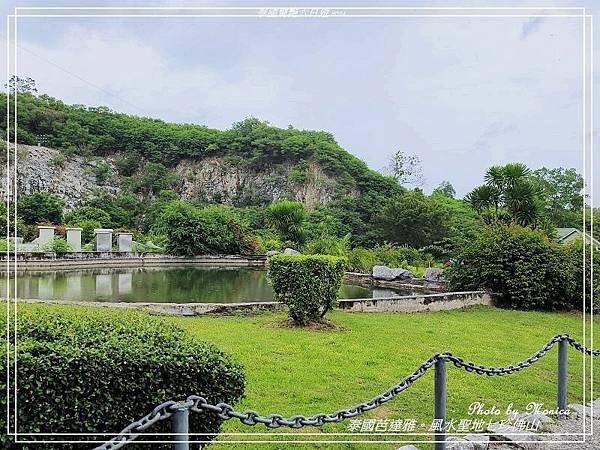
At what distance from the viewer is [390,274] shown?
14.8 meters

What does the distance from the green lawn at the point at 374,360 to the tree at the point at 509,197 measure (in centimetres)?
514

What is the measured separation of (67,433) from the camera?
2070 millimetres

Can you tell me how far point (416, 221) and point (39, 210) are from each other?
17687mm

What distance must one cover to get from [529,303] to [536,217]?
12.6 ft

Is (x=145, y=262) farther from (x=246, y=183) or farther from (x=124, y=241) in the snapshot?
(x=246, y=183)

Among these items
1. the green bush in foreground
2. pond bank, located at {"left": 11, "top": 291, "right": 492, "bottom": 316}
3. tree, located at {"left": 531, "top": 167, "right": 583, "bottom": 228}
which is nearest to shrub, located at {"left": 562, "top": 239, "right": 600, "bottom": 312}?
pond bank, located at {"left": 11, "top": 291, "right": 492, "bottom": 316}

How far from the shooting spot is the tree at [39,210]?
25.1 metres

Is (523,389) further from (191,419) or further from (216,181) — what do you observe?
(216,181)

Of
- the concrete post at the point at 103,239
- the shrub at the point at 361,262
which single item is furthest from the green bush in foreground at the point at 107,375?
the concrete post at the point at 103,239

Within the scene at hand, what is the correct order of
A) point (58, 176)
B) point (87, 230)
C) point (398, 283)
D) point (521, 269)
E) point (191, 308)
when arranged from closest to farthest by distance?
point (191, 308) → point (521, 269) → point (398, 283) → point (87, 230) → point (58, 176)

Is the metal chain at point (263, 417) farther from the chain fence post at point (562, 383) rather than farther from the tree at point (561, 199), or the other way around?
the tree at point (561, 199)

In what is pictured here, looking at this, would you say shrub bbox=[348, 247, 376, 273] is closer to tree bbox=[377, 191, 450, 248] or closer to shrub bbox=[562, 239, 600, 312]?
shrub bbox=[562, 239, 600, 312]

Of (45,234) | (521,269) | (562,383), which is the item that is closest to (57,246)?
(45,234)

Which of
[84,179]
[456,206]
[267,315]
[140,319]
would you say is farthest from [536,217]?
[84,179]
